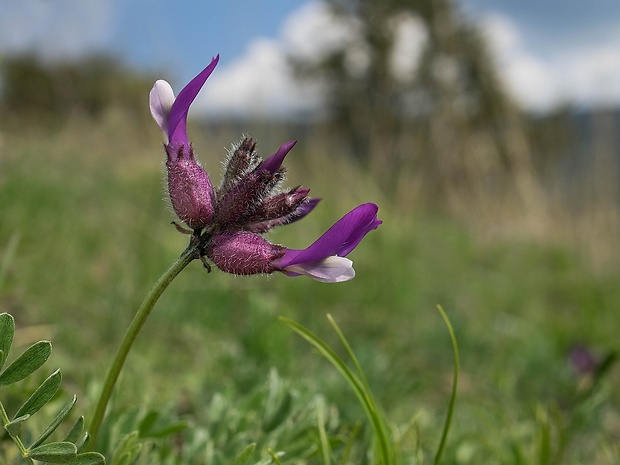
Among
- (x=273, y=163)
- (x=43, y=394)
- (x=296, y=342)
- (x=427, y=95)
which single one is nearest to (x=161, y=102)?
(x=273, y=163)

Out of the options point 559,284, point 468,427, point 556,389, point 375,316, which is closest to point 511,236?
point 559,284

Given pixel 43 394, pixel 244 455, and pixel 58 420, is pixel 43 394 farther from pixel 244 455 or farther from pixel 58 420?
pixel 244 455

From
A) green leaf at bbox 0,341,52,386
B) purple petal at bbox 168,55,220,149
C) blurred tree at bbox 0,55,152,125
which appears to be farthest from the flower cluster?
blurred tree at bbox 0,55,152,125

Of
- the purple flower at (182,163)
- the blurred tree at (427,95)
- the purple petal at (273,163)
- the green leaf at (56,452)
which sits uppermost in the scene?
the purple flower at (182,163)

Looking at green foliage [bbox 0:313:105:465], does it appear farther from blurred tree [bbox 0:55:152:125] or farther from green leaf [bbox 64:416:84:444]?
blurred tree [bbox 0:55:152:125]

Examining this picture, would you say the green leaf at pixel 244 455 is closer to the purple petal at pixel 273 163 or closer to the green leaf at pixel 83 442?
the green leaf at pixel 83 442

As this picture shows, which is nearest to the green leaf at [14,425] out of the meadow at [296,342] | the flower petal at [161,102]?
the meadow at [296,342]
